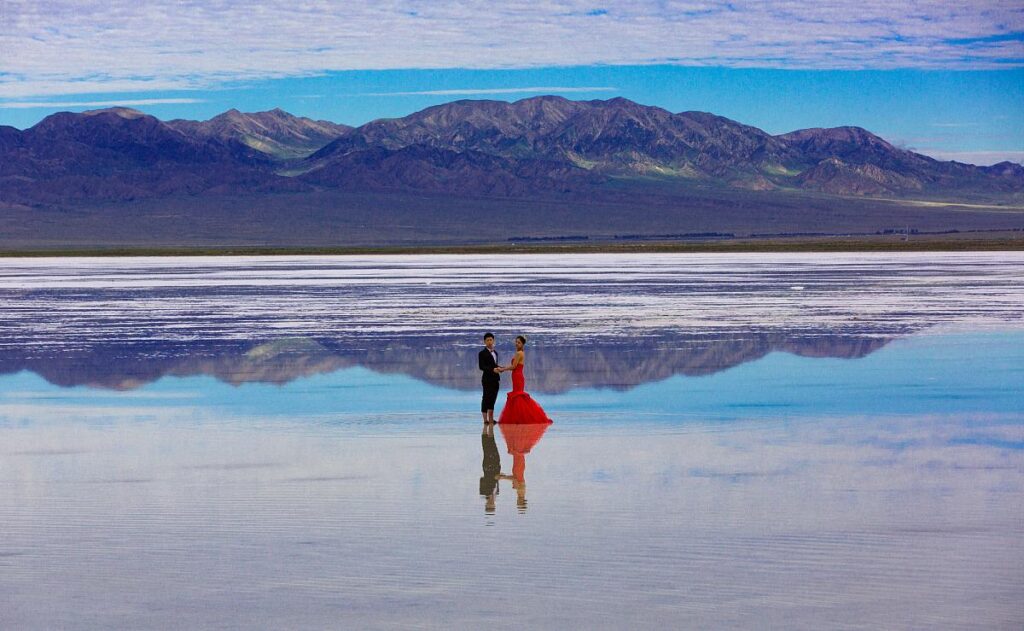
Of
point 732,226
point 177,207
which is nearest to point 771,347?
point 732,226

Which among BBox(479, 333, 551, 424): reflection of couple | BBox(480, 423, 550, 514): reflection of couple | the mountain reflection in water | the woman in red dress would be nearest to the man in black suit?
BBox(479, 333, 551, 424): reflection of couple

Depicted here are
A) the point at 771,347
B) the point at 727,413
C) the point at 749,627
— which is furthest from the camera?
the point at 771,347

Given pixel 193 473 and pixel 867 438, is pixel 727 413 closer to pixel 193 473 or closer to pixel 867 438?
pixel 867 438

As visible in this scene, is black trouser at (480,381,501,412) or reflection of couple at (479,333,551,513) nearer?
reflection of couple at (479,333,551,513)

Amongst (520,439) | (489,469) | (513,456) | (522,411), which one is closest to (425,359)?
(522,411)

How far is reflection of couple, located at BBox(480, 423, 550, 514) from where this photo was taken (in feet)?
34.6

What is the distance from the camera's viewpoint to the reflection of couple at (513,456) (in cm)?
1054

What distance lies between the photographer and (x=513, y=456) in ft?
41.1

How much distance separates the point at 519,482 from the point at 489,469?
2.41 ft

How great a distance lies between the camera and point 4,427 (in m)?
14.8

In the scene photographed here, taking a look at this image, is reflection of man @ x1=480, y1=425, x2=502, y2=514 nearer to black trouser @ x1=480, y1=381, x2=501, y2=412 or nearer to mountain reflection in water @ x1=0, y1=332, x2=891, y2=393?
black trouser @ x1=480, y1=381, x2=501, y2=412

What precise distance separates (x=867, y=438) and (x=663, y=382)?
5.32 meters

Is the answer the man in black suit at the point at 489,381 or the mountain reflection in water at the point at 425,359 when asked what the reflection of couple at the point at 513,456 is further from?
the mountain reflection in water at the point at 425,359

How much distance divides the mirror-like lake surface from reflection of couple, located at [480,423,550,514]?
6 centimetres
